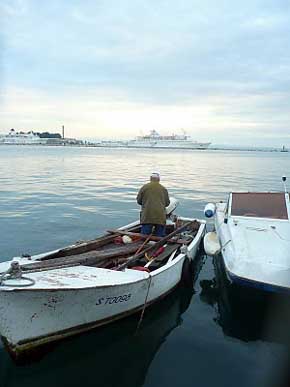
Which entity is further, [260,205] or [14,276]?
[260,205]

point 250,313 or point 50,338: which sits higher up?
point 50,338

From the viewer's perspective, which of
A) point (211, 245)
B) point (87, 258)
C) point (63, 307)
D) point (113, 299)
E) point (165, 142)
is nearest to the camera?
point (63, 307)

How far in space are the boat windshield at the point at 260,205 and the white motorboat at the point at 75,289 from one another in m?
2.64

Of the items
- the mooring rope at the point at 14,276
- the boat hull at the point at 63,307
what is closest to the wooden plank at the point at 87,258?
the boat hull at the point at 63,307

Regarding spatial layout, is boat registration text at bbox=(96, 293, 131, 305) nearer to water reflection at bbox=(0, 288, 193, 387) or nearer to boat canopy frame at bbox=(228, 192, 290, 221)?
water reflection at bbox=(0, 288, 193, 387)

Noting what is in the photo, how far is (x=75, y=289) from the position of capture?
5703mm

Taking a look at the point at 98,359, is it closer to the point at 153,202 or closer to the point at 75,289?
the point at 75,289

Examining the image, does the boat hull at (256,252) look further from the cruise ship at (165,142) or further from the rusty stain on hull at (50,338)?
the cruise ship at (165,142)

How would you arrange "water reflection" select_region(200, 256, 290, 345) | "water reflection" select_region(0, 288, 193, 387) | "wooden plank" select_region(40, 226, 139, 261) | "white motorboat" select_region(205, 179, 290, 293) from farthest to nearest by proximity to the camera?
1. "wooden plank" select_region(40, 226, 139, 261)
2. "white motorboat" select_region(205, 179, 290, 293)
3. "water reflection" select_region(200, 256, 290, 345)
4. "water reflection" select_region(0, 288, 193, 387)

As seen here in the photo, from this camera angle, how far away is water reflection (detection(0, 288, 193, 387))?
5.58 meters

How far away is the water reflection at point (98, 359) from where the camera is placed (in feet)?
18.3

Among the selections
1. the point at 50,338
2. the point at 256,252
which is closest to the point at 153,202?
the point at 256,252

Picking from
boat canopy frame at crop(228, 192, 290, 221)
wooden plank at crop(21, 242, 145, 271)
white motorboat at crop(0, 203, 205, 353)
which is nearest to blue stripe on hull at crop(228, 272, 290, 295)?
white motorboat at crop(0, 203, 205, 353)

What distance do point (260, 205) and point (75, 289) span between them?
271 inches
